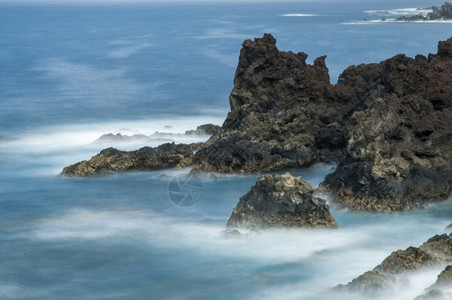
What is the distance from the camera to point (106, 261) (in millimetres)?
20078

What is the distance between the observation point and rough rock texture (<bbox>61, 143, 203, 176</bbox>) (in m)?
27.5

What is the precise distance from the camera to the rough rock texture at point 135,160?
2752 cm

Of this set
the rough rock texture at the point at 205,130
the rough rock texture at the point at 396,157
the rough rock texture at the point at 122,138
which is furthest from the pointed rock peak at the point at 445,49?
the rough rock texture at the point at 122,138

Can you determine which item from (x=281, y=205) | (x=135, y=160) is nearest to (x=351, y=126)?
(x=281, y=205)

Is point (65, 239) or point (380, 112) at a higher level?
point (380, 112)

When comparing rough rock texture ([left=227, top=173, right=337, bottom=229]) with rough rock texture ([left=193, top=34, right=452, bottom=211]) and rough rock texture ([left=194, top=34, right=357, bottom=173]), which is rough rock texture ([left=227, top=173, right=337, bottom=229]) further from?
rough rock texture ([left=194, top=34, right=357, bottom=173])

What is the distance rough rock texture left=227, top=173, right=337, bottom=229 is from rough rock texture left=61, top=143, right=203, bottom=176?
7.04 meters

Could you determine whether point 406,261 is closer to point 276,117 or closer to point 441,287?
point 441,287

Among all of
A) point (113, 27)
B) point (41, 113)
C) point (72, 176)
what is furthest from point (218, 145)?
point (113, 27)

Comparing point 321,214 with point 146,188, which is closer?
point 321,214

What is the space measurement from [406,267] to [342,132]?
1077 cm

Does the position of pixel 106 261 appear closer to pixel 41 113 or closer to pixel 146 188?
pixel 146 188

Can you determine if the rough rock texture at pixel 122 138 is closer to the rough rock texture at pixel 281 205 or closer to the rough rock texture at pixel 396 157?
the rough rock texture at pixel 396 157

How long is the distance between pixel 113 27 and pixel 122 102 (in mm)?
76469
